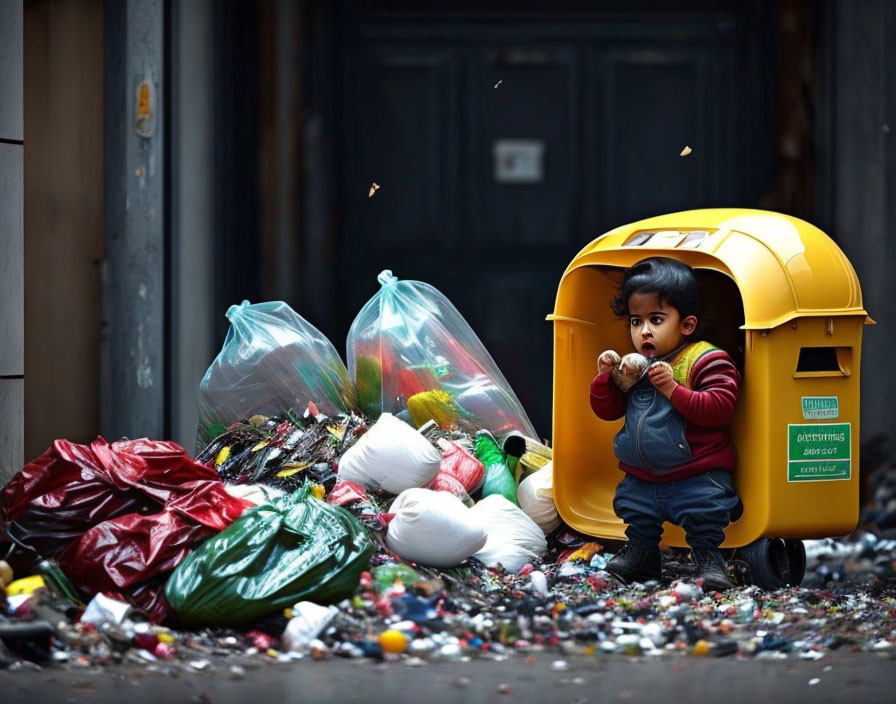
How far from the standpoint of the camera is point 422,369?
5.74m

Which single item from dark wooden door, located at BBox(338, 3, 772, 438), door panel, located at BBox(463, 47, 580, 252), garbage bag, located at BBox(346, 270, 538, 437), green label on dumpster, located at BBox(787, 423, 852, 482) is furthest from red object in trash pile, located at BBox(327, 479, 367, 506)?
door panel, located at BBox(463, 47, 580, 252)

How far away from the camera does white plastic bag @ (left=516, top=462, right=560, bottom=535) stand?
5293 mm

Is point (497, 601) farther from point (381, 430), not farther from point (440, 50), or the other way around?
point (440, 50)

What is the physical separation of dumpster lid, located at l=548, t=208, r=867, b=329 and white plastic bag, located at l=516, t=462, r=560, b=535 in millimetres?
1063

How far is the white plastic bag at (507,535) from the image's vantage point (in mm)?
4828

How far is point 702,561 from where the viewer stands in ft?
15.3

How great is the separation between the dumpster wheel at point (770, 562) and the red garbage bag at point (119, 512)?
1.74m

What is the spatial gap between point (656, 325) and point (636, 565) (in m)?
0.85

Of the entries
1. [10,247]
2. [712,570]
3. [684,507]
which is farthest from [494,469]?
[10,247]

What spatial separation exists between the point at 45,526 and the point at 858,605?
107 inches

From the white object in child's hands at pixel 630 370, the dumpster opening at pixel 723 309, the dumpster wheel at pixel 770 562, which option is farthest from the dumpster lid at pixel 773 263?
the dumpster wheel at pixel 770 562

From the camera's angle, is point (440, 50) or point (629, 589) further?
point (440, 50)

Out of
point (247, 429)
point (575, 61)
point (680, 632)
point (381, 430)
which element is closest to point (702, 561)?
point (680, 632)

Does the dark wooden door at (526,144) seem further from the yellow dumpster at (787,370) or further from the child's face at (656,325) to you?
the child's face at (656,325)
